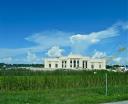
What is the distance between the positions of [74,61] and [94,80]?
77.3 m

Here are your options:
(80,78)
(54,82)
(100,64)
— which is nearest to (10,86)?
(54,82)

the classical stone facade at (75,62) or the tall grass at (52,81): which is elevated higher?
the classical stone facade at (75,62)

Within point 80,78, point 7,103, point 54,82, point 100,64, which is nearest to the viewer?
point 7,103

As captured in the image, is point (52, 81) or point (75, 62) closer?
point (52, 81)

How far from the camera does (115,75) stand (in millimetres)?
40406

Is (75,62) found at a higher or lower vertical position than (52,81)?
higher

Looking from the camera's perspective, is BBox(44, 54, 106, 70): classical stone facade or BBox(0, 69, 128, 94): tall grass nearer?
BBox(0, 69, 128, 94): tall grass

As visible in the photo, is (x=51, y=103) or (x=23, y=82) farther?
(x=23, y=82)

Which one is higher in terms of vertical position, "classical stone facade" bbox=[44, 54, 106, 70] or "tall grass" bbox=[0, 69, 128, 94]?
"classical stone facade" bbox=[44, 54, 106, 70]

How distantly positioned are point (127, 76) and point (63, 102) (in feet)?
90.8

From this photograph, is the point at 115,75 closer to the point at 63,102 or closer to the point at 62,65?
the point at 63,102

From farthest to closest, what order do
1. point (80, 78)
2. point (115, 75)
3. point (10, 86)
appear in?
point (115, 75) < point (80, 78) < point (10, 86)

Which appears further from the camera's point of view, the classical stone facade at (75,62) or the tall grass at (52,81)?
the classical stone facade at (75,62)

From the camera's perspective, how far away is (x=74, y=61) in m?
114
